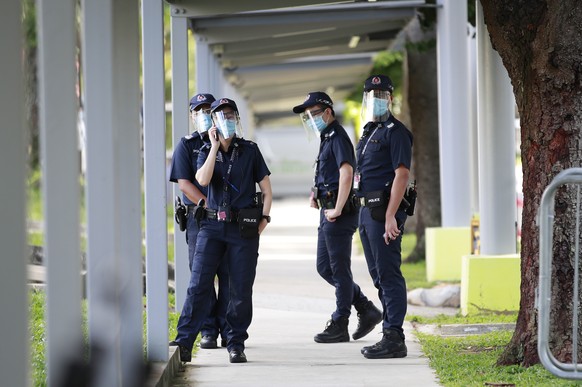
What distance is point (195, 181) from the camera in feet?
29.2

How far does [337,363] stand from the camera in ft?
27.7

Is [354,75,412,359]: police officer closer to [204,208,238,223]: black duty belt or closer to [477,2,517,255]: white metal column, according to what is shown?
[204,208,238,223]: black duty belt

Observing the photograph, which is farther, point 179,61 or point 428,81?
point 428,81

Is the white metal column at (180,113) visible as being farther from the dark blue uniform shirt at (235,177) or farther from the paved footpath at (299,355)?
the dark blue uniform shirt at (235,177)

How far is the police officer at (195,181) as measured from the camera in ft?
28.9

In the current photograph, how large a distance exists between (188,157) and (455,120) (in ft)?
20.7

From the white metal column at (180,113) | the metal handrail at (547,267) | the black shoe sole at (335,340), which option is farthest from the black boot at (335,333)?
the metal handrail at (547,267)

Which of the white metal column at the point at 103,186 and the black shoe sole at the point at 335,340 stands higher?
the white metal column at the point at 103,186

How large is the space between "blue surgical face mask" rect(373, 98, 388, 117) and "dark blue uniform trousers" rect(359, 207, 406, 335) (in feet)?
2.25

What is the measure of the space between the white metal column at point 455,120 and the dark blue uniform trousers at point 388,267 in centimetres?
600

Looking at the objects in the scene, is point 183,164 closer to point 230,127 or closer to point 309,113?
point 230,127

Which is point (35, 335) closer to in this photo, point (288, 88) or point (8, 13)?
point (8, 13)

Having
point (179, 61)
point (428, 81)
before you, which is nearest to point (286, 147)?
point (428, 81)

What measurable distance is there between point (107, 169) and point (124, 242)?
1.40m
